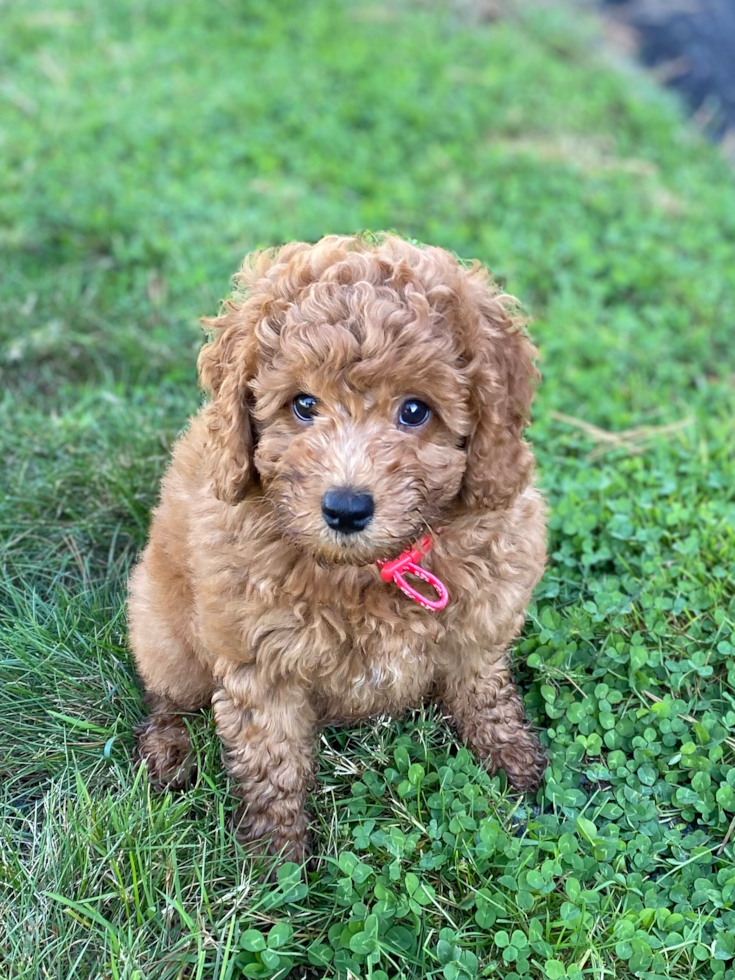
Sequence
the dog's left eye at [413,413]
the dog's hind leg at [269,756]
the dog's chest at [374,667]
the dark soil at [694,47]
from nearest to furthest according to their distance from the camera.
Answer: the dog's left eye at [413,413], the dog's chest at [374,667], the dog's hind leg at [269,756], the dark soil at [694,47]

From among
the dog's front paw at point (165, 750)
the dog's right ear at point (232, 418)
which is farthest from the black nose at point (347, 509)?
the dog's front paw at point (165, 750)

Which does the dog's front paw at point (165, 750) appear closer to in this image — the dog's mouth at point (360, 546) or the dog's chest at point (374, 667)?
the dog's chest at point (374, 667)

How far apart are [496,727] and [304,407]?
1.45 metres

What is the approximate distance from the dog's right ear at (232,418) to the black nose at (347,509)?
1.23 feet

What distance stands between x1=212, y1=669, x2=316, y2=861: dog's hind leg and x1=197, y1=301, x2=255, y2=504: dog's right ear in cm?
63

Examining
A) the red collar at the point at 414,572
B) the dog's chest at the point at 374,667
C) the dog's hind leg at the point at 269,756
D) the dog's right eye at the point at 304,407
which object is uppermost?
the dog's right eye at the point at 304,407

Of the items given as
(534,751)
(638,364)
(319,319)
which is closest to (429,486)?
(319,319)

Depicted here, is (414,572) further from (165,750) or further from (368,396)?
(165,750)

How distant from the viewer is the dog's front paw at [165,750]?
3195 mm

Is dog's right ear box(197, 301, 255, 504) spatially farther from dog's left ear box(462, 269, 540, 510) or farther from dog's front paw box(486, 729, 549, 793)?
dog's front paw box(486, 729, 549, 793)

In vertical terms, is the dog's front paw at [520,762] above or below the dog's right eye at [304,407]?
below

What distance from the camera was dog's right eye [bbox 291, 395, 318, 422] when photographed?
8.45 feet

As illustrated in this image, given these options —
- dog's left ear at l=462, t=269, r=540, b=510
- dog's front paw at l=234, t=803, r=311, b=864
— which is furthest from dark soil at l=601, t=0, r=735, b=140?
dog's front paw at l=234, t=803, r=311, b=864

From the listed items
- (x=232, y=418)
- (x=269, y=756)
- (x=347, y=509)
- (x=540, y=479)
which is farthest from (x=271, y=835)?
A: (x=540, y=479)
